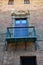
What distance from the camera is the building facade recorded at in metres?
11.9

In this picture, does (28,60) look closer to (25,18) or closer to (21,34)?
(21,34)

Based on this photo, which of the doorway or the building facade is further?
the doorway

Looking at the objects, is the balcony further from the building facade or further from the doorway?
the doorway

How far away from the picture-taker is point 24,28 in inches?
497

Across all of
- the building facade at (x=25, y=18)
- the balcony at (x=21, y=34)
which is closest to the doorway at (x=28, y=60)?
the building facade at (x=25, y=18)

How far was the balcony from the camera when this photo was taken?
11.7m

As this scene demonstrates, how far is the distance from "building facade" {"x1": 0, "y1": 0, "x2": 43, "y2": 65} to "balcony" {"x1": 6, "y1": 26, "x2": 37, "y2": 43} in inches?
12.7

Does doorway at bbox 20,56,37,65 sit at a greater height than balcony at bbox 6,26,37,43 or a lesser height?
lesser

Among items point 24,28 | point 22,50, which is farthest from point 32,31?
point 22,50

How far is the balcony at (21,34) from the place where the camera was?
11735 mm

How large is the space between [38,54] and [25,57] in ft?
2.69

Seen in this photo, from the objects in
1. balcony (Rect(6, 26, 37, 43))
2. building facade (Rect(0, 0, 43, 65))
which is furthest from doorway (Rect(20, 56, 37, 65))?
balcony (Rect(6, 26, 37, 43))

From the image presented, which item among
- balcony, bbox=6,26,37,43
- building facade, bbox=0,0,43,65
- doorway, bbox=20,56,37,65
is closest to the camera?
balcony, bbox=6,26,37,43

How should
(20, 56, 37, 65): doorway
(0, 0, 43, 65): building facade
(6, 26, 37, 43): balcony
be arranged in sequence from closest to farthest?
(6, 26, 37, 43): balcony, (0, 0, 43, 65): building facade, (20, 56, 37, 65): doorway
